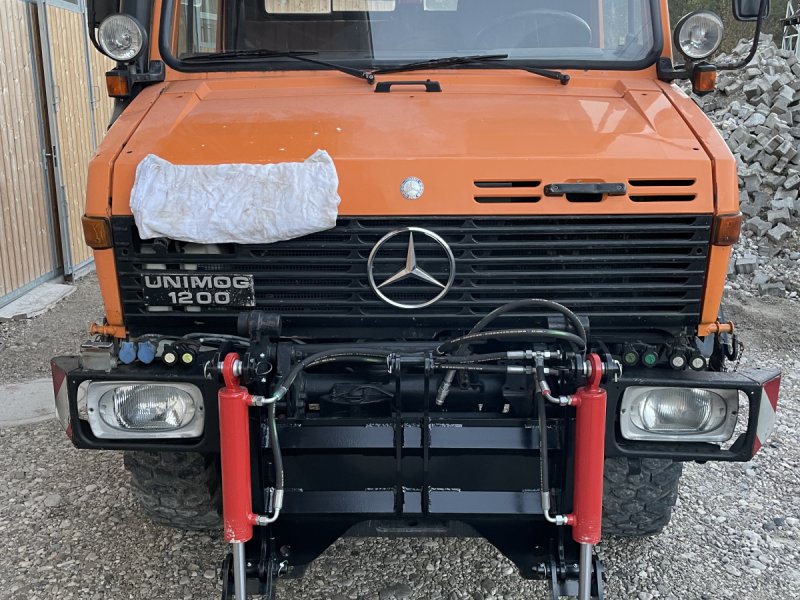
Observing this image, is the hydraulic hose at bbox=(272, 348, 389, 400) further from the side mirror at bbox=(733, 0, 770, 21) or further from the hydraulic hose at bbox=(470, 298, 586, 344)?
the side mirror at bbox=(733, 0, 770, 21)

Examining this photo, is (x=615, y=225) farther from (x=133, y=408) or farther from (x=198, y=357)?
(x=133, y=408)

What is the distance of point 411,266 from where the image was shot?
2676mm

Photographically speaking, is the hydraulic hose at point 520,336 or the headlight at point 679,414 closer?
the hydraulic hose at point 520,336

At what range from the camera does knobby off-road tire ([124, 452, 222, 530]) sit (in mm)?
3219

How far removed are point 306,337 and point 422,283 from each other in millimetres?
484

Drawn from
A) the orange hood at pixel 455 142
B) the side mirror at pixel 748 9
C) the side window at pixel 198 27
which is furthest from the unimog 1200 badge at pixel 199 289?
the side mirror at pixel 748 9

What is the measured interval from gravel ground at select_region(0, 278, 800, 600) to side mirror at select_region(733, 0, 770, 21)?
2.36 meters

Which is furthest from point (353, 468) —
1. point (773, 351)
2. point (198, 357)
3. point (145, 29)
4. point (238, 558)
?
point (773, 351)

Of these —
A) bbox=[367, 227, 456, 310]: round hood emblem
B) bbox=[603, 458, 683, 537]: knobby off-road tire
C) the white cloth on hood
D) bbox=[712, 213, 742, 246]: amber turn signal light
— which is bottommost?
bbox=[603, 458, 683, 537]: knobby off-road tire

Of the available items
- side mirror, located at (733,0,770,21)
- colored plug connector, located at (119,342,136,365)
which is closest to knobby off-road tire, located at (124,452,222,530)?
colored plug connector, located at (119,342,136,365)

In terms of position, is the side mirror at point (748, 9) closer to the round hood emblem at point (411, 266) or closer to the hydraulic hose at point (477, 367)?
the round hood emblem at point (411, 266)

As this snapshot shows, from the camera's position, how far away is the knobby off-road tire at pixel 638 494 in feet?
10.6

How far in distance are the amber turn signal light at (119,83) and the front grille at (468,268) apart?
98 cm

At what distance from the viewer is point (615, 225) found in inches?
106
